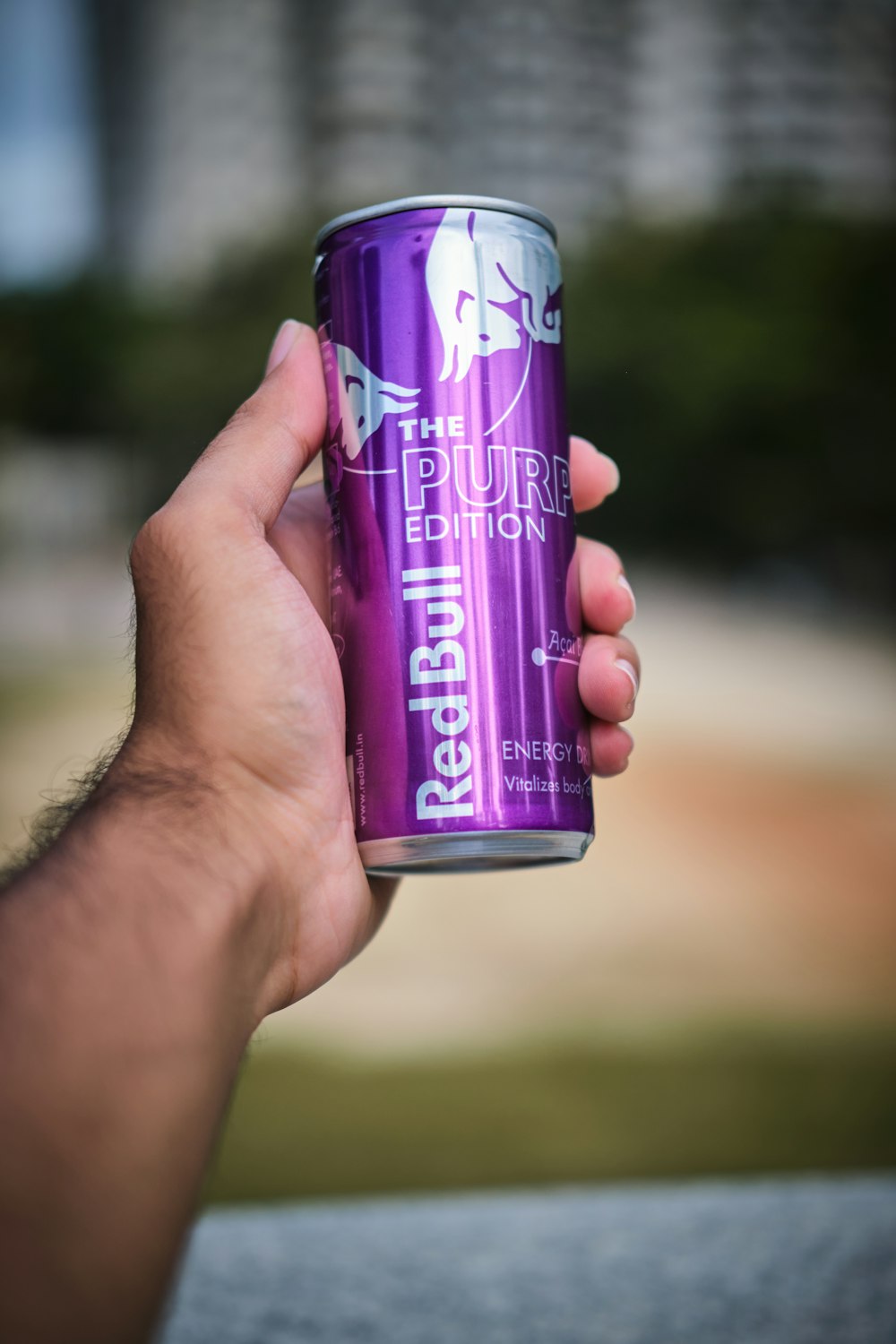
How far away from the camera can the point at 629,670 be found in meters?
1.29

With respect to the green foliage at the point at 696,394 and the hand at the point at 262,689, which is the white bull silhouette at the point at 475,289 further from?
the green foliage at the point at 696,394

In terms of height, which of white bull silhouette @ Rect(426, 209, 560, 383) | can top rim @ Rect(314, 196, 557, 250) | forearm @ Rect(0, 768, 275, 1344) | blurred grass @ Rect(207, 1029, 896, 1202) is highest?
can top rim @ Rect(314, 196, 557, 250)

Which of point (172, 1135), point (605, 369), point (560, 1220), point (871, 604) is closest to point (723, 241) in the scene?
point (605, 369)

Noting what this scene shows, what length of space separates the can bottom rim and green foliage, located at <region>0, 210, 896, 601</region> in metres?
10.6

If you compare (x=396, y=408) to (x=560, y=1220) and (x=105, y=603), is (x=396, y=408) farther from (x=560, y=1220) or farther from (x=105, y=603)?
(x=105, y=603)

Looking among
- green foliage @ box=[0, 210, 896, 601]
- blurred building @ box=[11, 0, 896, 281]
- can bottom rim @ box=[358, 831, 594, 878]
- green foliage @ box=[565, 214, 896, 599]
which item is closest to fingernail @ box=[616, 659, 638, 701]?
can bottom rim @ box=[358, 831, 594, 878]

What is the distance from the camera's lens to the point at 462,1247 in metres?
1.85

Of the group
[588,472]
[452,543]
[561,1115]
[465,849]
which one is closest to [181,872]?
[465,849]

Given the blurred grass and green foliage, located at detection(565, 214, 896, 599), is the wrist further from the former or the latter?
green foliage, located at detection(565, 214, 896, 599)

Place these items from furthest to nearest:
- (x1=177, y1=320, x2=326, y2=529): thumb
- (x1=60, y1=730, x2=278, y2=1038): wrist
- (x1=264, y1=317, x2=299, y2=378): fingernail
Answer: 1. (x1=264, y1=317, x2=299, y2=378): fingernail
2. (x1=177, y1=320, x2=326, y2=529): thumb
3. (x1=60, y1=730, x2=278, y2=1038): wrist

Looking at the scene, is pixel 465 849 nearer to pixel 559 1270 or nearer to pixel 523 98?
pixel 559 1270

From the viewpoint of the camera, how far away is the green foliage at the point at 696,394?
11.8 m

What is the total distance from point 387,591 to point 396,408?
171 mm

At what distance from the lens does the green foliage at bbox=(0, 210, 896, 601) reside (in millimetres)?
11812
